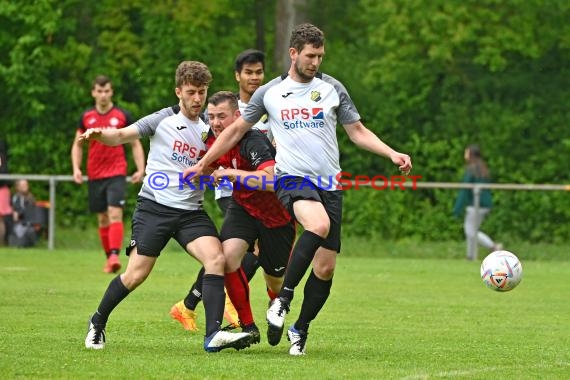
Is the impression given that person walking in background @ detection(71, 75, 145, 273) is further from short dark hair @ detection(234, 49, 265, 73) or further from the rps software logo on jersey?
the rps software logo on jersey

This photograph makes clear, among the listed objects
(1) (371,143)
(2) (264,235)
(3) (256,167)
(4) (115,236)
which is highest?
(1) (371,143)

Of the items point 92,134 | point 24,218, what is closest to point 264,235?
point 92,134

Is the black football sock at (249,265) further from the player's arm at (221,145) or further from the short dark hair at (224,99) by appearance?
the player's arm at (221,145)

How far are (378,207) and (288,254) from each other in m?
13.7

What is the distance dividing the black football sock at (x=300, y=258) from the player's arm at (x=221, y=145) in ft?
2.53

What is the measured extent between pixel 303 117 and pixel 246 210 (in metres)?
0.99

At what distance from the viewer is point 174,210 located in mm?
→ 8508

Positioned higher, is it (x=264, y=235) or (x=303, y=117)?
(x=303, y=117)

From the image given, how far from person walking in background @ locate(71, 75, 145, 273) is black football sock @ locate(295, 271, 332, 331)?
687 cm

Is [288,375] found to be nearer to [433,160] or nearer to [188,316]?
[188,316]

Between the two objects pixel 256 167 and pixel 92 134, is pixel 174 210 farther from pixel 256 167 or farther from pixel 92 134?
pixel 92 134

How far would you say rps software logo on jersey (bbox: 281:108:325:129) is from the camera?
27.0 ft

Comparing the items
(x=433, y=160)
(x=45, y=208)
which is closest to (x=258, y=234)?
(x=45, y=208)

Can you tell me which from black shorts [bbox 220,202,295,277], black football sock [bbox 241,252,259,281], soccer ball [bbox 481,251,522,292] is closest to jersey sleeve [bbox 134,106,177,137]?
black shorts [bbox 220,202,295,277]
